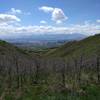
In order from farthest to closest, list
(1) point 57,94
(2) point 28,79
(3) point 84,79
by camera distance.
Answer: (2) point 28,79 → (3) point 84,79 → (1) point 57,94

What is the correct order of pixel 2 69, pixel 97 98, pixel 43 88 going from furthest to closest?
1. pixel 2 69
2. pixel 43 88
3. pixel 97 98

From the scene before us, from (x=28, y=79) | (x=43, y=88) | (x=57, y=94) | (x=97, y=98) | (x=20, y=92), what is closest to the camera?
(x=97, y=98)

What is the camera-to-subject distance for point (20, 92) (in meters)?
16.7

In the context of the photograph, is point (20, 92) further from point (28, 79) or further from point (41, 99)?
point (28, 79)

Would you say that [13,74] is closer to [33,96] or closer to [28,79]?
[28,79]

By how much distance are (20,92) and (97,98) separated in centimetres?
531

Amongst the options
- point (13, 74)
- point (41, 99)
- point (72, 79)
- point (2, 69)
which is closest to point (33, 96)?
point (41, 99)

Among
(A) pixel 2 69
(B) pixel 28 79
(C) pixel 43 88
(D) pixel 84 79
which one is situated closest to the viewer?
(C) pixel 43 88

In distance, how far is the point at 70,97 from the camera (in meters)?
14.3

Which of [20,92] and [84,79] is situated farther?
[84,79]

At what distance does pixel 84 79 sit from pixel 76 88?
4.44m

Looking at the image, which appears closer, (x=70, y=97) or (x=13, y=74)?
(x=70, y=97)

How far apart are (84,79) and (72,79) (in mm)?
997

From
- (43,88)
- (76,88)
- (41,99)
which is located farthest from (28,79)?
(41,99)
